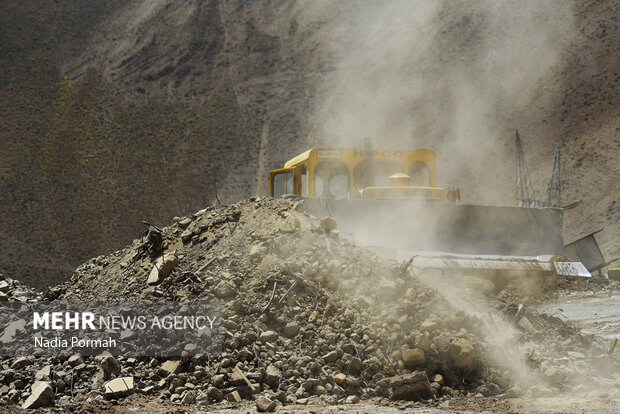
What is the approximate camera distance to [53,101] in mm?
47312

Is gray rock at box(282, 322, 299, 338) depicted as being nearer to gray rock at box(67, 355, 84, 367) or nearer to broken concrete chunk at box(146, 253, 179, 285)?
broken concrete chunk at box(146, 253, 179, 285)

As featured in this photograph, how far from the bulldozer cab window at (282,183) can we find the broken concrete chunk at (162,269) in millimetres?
5441

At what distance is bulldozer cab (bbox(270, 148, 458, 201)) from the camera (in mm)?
12047

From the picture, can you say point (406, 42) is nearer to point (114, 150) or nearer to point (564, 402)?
point (114, 150)

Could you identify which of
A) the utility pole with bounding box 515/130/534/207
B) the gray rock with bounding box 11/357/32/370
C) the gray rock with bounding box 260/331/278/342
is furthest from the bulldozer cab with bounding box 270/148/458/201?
the utility pole with bounding box 515/130/534/207

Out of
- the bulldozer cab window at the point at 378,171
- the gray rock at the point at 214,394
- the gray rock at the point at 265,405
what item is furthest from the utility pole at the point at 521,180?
the gray rock at the point at 265,405

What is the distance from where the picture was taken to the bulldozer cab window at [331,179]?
39.8 feet

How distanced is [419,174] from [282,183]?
3.28 metres

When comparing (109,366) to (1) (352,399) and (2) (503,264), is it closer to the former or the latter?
(1) (352,399)

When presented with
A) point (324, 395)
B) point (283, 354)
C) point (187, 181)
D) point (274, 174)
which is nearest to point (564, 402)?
point (324, 395)

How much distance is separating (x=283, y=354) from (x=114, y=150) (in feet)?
139

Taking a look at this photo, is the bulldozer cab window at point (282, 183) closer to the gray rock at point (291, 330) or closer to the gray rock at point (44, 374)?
the gray rock at point (291, 330)

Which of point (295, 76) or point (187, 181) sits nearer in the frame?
point (187, 181)

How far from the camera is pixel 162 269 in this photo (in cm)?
724
